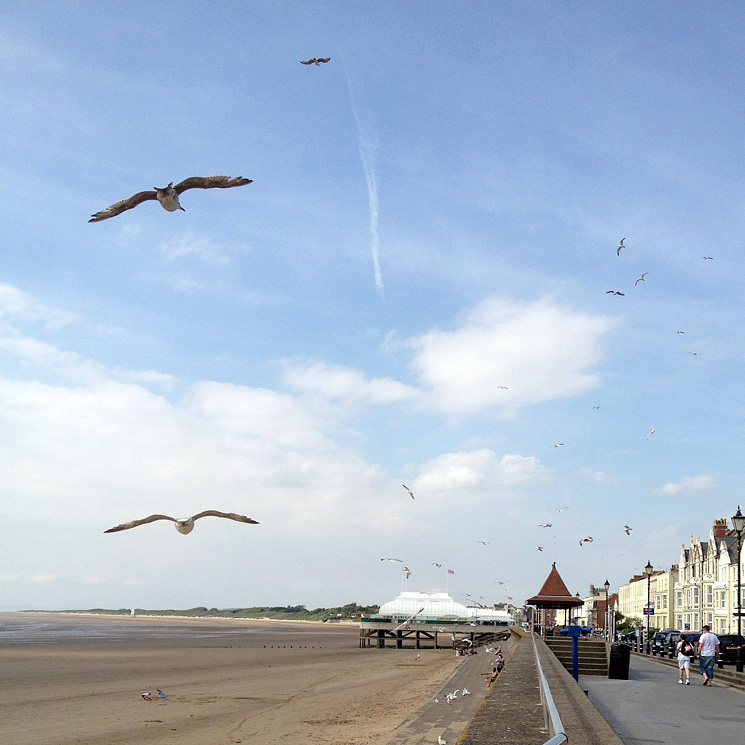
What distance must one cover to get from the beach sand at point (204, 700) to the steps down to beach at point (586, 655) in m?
4.70

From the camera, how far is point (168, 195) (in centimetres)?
1488

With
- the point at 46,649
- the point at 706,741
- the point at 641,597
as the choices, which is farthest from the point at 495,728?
the point at 641,597

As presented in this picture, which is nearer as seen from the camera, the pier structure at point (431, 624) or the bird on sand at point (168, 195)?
the bird on sand at point (168, 195)

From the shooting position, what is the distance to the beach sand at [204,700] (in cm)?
1859

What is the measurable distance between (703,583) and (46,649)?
203 ft

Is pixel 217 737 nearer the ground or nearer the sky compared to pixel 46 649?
nearer the sky

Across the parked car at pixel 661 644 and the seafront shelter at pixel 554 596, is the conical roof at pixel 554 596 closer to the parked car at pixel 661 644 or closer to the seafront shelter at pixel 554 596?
the seafront shelter at pixel 554 596

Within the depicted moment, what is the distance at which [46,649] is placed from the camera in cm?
5303

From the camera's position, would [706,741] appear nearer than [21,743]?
Yes

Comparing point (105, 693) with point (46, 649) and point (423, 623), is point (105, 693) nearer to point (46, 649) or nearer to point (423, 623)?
point (46, 649)

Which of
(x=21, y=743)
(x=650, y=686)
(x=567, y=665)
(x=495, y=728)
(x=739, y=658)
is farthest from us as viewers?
(x=567, y=665)

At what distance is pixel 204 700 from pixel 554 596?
1585 cm

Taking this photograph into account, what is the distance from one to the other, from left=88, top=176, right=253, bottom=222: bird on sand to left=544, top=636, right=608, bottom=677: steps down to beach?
58.6 ft

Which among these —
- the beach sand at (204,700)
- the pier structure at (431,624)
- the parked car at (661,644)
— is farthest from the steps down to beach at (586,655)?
the pier structure at (431,624)
